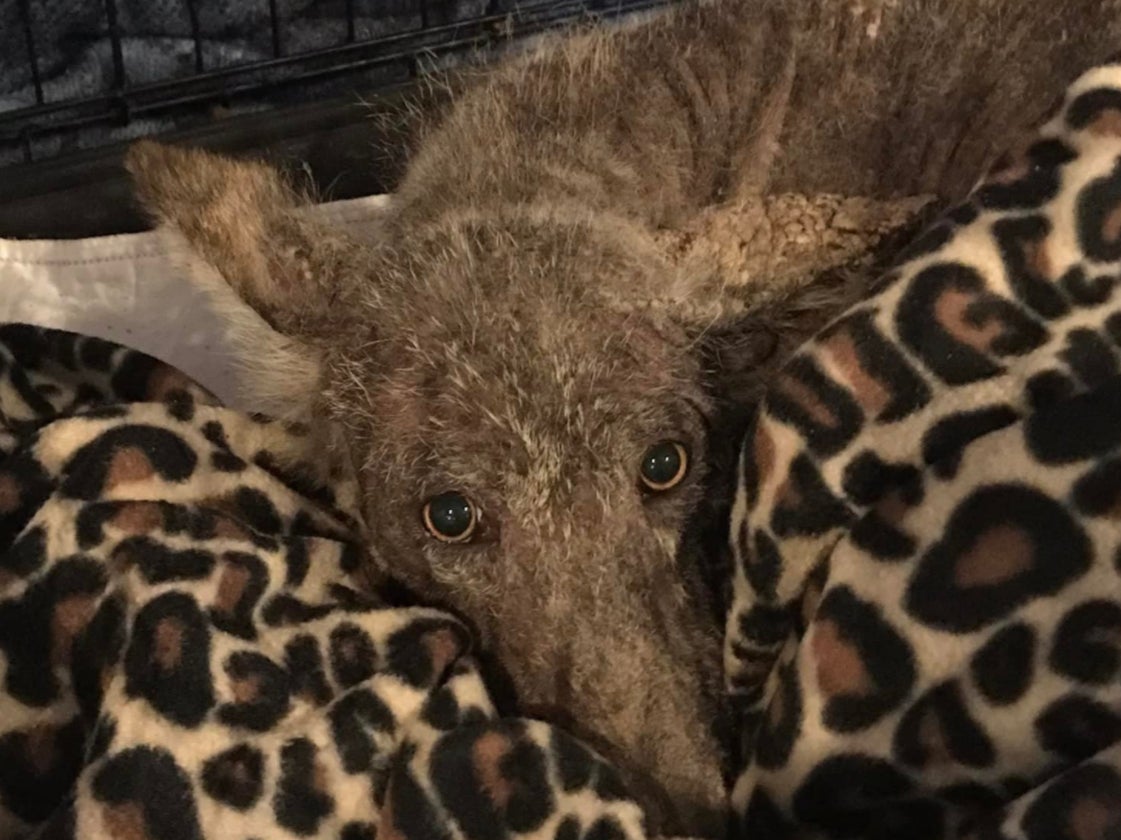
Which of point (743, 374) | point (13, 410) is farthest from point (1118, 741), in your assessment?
point (13, 410)

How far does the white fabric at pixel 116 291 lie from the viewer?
5.75 feet

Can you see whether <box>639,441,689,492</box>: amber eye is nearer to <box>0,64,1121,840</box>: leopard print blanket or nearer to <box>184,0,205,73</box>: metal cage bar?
<box>0,64,1121,840</box>: leopard print blanket

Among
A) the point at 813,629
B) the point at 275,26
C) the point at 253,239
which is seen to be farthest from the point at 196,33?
the point at 813,629

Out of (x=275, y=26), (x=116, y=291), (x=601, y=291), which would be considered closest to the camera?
(x=601, y=291)

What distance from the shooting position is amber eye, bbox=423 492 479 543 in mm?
1135

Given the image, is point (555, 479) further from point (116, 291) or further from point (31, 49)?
point (31, 49)

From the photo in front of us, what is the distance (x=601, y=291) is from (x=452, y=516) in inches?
9.9

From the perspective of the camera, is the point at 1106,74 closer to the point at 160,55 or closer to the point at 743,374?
the point at 743,374

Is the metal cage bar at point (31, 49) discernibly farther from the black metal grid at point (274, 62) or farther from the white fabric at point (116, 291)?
the white fabric at point (116, 291)

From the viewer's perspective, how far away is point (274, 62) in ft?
6.45

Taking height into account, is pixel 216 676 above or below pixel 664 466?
below

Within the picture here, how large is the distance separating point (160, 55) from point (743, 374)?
133cm

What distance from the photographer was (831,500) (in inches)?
40.2

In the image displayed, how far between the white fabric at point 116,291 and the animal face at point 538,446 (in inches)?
17.8
